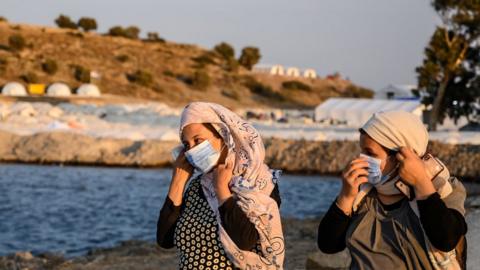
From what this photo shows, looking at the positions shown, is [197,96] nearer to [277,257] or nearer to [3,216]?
[3,216]

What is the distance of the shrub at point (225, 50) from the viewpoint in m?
100

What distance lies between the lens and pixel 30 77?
7475cm

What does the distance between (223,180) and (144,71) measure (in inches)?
3008

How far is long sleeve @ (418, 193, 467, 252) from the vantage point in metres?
3.39

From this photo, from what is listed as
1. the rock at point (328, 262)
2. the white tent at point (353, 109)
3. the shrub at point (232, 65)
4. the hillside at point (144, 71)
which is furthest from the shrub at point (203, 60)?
the rock at point (328, 262)

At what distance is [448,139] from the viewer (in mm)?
33938

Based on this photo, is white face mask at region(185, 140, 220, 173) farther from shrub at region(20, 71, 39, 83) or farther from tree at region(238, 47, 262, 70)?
tree at region(238, 47, 262, 70)

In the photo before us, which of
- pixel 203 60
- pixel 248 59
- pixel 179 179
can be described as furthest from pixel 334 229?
pixel 248 59

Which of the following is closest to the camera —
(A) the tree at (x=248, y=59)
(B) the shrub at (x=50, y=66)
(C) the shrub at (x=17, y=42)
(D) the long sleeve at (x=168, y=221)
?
(D) the long sleeve at (x=168, y=221)

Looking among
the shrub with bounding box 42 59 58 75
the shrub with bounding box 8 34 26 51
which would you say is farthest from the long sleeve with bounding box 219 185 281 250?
the shrub with bounding box 8 34 26 51

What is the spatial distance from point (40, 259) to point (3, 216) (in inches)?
338

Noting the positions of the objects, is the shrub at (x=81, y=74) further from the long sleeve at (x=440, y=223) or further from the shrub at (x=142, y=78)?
Answer: the long sleeve at (x=440, y=223)

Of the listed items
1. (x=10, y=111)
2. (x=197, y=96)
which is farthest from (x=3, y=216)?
→ (x=197, y=96)

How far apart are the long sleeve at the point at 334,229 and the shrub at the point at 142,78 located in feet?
245
